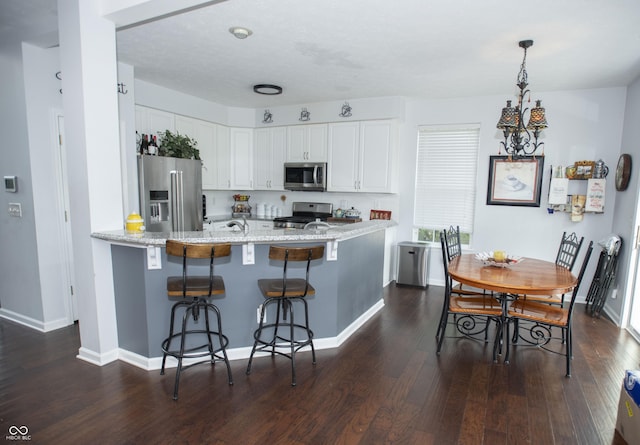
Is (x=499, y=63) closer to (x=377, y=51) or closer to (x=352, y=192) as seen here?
(x=377, y=51)

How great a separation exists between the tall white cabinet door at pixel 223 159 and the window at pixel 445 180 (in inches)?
117

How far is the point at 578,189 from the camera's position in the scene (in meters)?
4.39

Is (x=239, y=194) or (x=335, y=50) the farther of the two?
(x=239, y=194)

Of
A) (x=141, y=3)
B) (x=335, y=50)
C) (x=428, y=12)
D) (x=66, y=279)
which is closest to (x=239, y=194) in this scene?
(x=66, y=279)

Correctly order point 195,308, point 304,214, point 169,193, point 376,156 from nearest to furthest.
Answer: point 195,308, point 169,193, point 376,156, point 304,214

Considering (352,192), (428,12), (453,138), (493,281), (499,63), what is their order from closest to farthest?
(428,12) → (493,281) → (499,63) → (453,138) → (352,192)

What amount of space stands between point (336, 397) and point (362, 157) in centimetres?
Answer: 350

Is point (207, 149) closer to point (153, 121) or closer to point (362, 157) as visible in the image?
point (153, 121)

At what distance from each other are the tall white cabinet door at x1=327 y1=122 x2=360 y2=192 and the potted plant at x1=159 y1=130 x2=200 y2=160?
6.42ft

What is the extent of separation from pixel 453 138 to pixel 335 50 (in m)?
2.48

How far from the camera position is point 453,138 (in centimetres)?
502

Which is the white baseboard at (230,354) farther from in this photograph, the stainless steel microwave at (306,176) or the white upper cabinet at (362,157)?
the stainless steel microwave at (306,176)

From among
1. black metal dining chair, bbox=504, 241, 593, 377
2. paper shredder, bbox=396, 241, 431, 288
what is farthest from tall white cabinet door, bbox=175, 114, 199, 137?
black metal dining chair, bbox=504, 241, 593, 377

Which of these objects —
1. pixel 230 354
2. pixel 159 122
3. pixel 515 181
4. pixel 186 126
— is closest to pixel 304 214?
pixel 186 126
